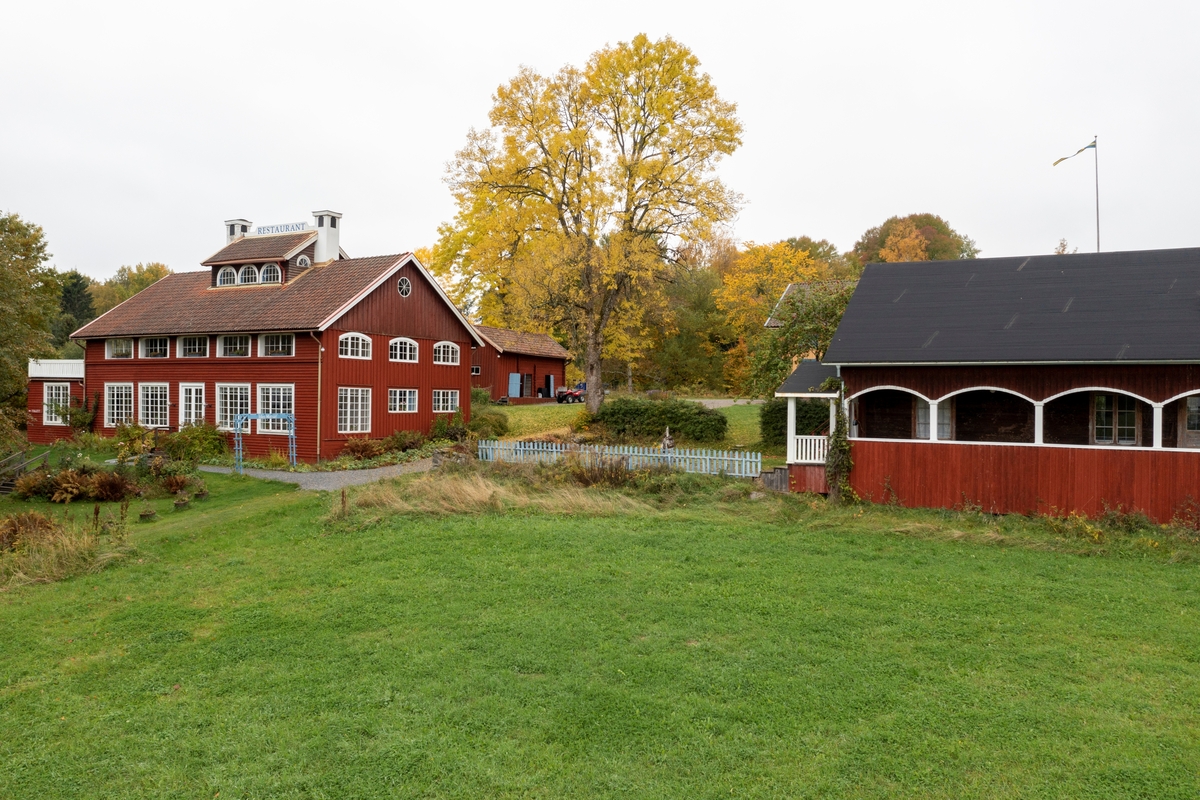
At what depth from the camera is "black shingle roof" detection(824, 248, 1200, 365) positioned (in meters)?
14.9

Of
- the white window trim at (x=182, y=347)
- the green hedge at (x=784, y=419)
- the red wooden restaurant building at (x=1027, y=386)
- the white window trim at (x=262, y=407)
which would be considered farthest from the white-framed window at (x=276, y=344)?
the red wooden restaurant building at (x=1027, y=386)

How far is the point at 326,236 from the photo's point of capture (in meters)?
30.3

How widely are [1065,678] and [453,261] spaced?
44.1 m

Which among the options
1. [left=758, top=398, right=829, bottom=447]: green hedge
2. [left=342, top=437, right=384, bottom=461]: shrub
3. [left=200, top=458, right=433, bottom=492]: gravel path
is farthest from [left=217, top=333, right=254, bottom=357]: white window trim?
[left=758, top=398, right=829, bottom=447]: green hedge

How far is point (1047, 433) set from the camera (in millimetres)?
17172

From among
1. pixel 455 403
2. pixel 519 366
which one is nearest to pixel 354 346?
pixel 455 403

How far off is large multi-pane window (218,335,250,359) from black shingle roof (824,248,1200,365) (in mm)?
19774

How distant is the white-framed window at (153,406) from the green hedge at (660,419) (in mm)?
15599

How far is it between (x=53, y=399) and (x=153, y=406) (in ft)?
20.4

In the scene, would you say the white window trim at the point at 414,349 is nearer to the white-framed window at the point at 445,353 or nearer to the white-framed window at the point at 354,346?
the white-framed window at the point at 445,353

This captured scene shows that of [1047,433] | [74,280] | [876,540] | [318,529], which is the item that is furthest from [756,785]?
[74,280]

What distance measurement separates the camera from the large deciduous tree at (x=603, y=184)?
99.9 feet

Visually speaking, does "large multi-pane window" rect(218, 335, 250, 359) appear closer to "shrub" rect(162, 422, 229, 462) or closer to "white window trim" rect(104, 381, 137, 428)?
"shrub" rect(162, 422, 229, 462)

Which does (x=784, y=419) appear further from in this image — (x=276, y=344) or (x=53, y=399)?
(x=53, y=399)
